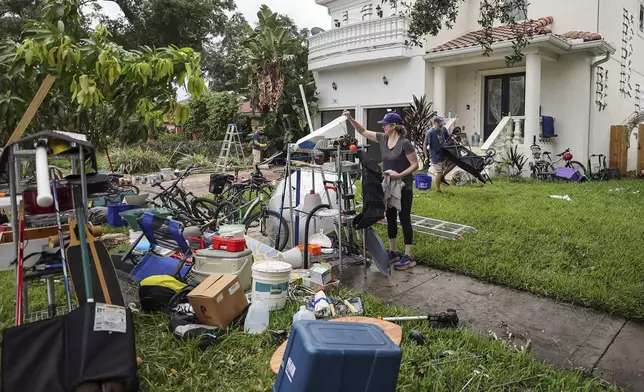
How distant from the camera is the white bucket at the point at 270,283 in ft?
13.5

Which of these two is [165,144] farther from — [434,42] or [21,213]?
[21,213]

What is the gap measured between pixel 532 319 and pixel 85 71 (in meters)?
4.25

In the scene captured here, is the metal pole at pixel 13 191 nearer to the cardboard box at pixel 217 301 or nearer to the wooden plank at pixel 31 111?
the wooden plank at pixel 31 111

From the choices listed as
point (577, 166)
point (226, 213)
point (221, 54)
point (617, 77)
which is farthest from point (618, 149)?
point (221, 54)

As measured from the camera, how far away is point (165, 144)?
1905cm

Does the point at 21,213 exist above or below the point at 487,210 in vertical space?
above

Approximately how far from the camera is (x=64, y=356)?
250cm

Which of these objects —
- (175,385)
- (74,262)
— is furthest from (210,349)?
(74,262)

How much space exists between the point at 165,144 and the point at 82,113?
15.0 m

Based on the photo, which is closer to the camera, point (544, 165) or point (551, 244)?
point (551, 244)

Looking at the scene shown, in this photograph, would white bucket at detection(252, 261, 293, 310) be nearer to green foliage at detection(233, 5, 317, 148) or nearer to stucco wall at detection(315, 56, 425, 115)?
stucco wall at detection(315, 56, 425, 115)

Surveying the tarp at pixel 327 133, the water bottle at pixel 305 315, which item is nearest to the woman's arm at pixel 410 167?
the tarp at pixel 327 133

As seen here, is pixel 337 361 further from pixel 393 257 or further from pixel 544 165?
pixel 544 165

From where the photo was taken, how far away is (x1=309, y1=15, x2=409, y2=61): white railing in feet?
47.0
